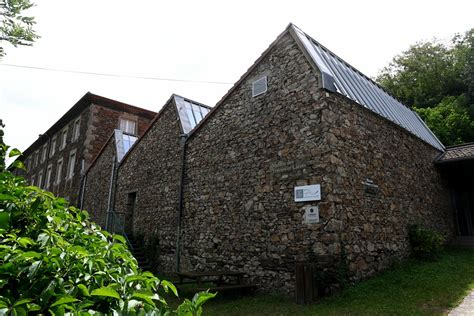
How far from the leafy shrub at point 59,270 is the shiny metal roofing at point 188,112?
932cm

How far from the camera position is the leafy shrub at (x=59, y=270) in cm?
139

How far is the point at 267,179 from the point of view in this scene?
7.68 meters

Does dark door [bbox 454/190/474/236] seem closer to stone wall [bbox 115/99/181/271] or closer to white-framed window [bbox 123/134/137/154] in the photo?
stone wall [bbox 115/99/181/271]

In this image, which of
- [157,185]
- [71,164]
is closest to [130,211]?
[157,185]

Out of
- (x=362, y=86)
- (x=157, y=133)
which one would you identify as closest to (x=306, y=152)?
(x=362, y=86)

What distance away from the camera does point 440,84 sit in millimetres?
23891

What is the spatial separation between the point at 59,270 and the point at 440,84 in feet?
92.3

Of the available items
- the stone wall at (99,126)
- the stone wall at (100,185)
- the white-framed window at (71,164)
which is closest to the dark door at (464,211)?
the stone wall at (100,185)

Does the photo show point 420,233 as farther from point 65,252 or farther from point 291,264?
point 65,252

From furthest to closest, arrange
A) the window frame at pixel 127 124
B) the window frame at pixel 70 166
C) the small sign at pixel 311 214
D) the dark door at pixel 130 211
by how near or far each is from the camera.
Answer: the window frame at pixel 127 124 < the window frame at pixel 70 166 < the dark door at pixel 130 211 < the small sign at pixel 311 214

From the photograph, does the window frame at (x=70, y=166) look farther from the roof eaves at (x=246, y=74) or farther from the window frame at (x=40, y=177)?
the roof eaves at (x=246, y=74)

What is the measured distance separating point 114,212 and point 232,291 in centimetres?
753

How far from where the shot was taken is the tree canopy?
17828 millimetres

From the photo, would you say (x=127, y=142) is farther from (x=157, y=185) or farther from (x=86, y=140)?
(x=157, y=185)
